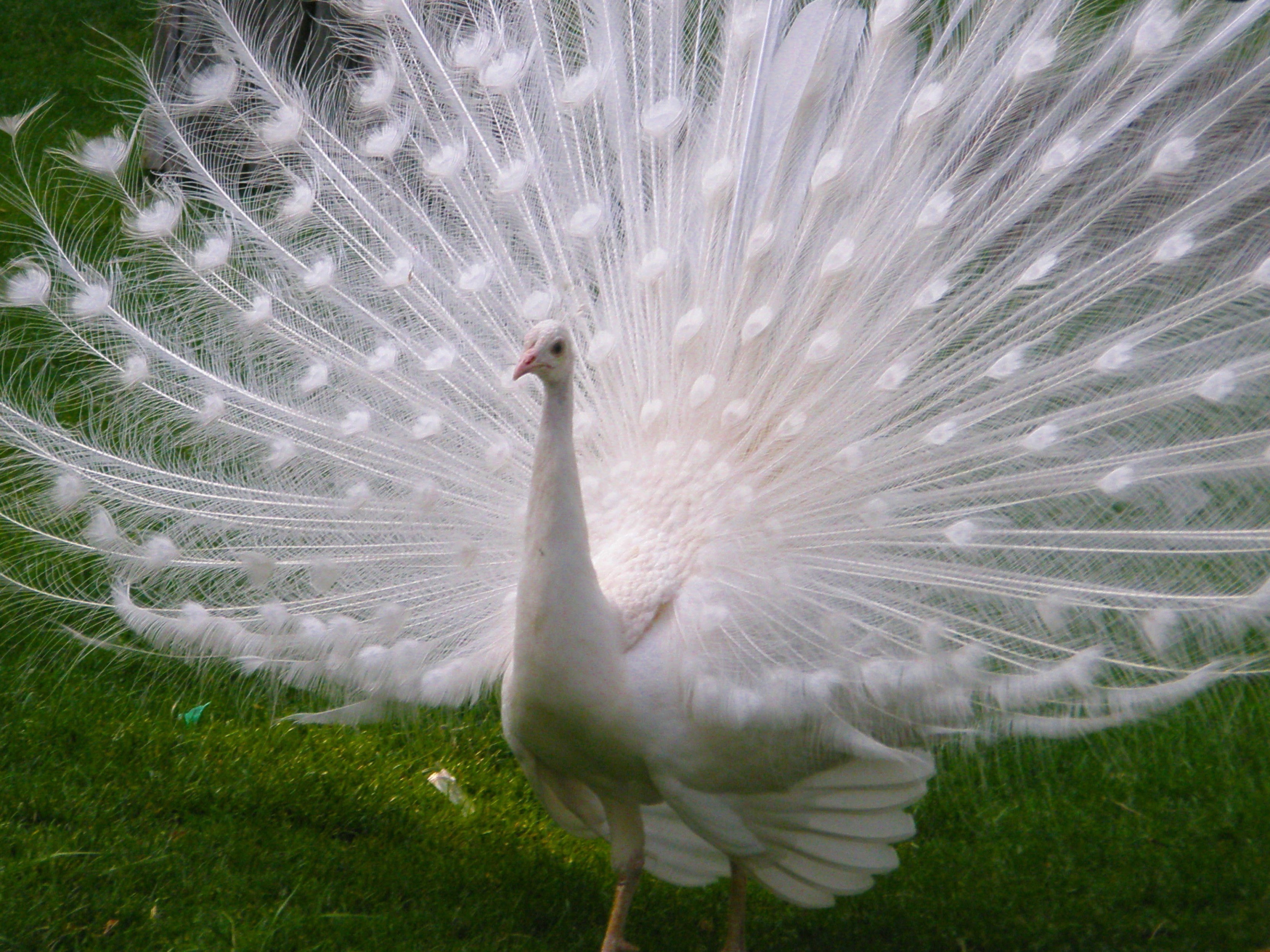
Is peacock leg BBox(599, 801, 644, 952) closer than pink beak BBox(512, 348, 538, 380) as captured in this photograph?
No

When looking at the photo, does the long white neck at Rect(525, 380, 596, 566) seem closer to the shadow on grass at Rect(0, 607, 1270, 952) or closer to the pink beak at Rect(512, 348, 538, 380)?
the pink beak at Rect(512, 348, 538, 380)

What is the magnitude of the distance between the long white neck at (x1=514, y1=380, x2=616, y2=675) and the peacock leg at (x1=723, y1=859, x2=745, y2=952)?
0.90 metres

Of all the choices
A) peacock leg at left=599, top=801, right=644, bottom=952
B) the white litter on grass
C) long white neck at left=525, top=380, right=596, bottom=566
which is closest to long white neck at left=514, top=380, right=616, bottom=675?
long white neck at left=525, top=380, right=596, bottom=566

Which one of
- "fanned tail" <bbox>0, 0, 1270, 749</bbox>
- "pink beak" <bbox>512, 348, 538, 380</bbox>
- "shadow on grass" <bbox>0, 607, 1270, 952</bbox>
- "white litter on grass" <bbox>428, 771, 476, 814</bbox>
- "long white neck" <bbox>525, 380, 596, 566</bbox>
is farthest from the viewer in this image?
"white litter on grass" <bbox>428, 771, 476, 814</bbox>

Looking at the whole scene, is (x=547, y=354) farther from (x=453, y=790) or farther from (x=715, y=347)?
(x=453, y=790)

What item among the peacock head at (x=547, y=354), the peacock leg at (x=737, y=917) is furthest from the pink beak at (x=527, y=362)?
the peacock leg at (x=737, y=917)

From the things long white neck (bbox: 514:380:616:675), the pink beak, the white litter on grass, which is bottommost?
the white litter on grass

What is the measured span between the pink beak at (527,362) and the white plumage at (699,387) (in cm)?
2

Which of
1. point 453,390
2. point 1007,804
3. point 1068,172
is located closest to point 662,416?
point 453,390

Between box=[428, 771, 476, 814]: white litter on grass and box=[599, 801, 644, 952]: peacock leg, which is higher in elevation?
box=[428, 771, 476, 814]: white litter on grass

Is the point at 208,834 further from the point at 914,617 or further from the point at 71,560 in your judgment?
the point at 914,617

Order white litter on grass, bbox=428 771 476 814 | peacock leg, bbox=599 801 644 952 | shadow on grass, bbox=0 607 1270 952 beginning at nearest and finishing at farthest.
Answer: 1. peacock leg, bbox=599 801 644 952
2. shadow on grass, bbox=0 607 1270 952
3. white litter on grass, bbox=428 771 476 814

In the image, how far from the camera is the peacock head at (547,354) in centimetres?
267

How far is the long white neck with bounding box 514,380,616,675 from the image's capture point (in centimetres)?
279
